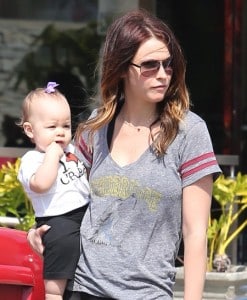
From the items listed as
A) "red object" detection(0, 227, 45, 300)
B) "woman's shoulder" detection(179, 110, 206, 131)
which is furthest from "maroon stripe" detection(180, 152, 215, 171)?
"red object" detection(0, 227, 45, 300)

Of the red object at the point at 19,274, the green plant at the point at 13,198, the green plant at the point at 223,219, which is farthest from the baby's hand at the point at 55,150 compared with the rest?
the green plant at the point at 223,219

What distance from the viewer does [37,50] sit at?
7.57 metres

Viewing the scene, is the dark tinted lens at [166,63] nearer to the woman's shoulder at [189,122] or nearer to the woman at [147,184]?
the woman at [147,184]

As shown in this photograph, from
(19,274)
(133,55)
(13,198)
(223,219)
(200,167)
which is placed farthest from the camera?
(223,219)

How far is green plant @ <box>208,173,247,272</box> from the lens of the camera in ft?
19.2

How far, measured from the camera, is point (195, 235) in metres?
2.93

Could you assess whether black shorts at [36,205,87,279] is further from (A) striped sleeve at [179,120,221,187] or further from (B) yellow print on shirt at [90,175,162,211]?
(A) striped sleeve at [179,120,221,187]

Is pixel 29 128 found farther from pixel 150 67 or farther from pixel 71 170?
pixel 150 67

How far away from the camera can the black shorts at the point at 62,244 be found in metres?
3.02

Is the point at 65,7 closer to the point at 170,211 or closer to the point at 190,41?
the point at 190,41

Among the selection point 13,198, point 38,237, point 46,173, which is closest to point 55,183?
point 46,173

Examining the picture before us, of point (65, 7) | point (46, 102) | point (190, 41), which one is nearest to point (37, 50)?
point (65, 7)

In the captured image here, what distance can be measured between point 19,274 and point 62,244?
0.40 metres

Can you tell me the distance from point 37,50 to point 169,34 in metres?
4.63
